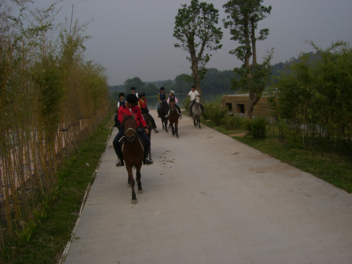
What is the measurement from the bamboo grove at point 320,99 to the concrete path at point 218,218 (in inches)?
58.7

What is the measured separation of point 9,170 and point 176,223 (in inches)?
107

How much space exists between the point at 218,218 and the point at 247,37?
11671 millimetres

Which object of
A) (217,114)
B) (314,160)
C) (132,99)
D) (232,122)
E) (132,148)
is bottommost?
(314,160)

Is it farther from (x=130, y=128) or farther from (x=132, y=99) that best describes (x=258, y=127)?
(x=130, y=128)

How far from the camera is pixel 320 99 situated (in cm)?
702

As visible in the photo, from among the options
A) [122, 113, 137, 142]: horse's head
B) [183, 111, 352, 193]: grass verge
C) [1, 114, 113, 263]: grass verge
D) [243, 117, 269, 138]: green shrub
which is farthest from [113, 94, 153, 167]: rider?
[243, 117, 269, 138]: green shrub

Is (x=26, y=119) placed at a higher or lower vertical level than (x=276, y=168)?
higher

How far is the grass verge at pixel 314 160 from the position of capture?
19.5 ft

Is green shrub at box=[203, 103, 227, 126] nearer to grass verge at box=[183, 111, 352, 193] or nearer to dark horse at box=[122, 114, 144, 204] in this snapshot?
grass verge at box=[183, 111, 352, 193]

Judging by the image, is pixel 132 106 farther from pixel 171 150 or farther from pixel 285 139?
pixel 285 139

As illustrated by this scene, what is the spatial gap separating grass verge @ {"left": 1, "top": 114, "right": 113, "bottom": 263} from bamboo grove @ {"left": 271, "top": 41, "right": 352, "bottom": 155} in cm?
607

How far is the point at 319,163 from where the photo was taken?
6.95 metres

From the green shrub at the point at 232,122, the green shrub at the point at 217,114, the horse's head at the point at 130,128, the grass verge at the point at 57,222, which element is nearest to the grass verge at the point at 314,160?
the green shrub at the point at 232,122

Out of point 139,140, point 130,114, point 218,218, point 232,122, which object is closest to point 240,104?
point 232,122
